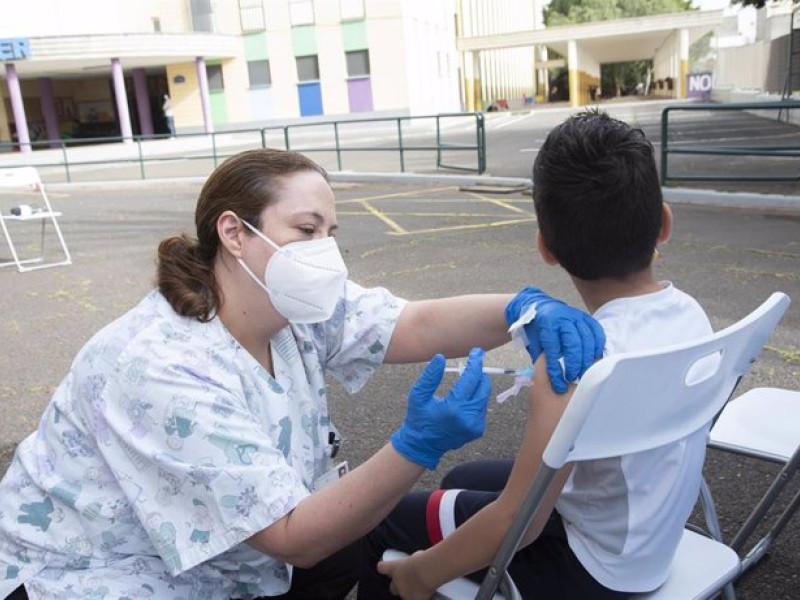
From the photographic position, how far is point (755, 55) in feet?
111

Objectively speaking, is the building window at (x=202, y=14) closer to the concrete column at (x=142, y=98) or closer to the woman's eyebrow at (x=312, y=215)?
the concrete column at (x=142, y=98)

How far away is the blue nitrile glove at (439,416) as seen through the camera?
4.74 feet

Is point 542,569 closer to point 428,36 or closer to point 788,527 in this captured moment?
point 788,527

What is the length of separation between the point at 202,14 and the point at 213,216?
40195 millimetres

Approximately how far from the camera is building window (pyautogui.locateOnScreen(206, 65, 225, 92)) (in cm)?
→ 3756

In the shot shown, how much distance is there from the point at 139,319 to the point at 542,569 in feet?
3.36

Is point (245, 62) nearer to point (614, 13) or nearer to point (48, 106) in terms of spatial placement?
point (48, 106)

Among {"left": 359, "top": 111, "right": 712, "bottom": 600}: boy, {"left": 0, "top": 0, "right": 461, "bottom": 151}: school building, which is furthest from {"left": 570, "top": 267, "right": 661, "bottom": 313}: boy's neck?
{"left": 0, "top": 0, "right": 461, "bottom": 151}: school building

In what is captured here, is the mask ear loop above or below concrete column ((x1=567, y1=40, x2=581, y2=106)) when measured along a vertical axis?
below

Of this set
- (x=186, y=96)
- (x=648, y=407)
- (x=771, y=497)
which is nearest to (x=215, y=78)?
(x=186, y=96)

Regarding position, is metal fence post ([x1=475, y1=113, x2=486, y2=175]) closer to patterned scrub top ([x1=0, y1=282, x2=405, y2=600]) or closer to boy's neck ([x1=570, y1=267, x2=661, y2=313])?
patterned scrub top ([x1=0, y1=282, x2=405, y2=600])

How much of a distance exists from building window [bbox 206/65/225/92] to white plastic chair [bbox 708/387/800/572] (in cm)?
3770

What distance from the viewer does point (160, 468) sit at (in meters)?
1.61

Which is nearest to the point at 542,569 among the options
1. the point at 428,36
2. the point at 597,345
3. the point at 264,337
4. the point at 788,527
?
the point at 597,345
